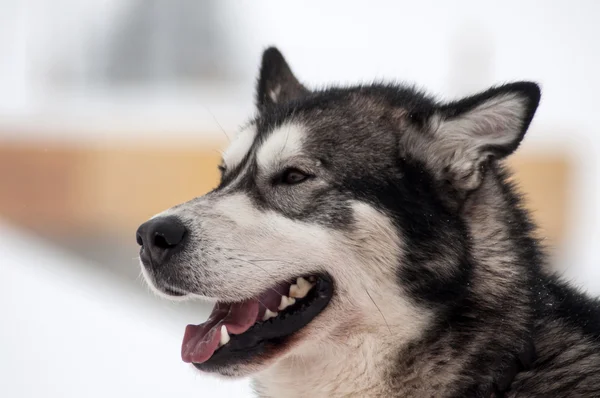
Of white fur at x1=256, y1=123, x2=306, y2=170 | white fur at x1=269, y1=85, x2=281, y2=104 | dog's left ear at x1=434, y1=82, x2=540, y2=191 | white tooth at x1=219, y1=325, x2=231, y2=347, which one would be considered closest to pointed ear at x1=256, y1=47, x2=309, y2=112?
white fur at x1=269, y1=85, x2=281, y2=104

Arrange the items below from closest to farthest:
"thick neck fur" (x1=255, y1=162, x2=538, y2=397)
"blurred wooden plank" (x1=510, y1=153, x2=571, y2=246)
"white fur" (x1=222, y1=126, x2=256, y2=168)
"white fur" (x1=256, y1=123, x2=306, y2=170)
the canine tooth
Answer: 1. "thick neck fur" (x1=255, y1=162, x2=538, y2=397)
2. the canine tooth
3. "white fur" (x1=256, y1=123, x2=306, y2=170)
4. "white fur" (x1=222, y1=126, x2=256, y2=168)
5. "blurred wooden plank" (x1=510, y1=153, x2=571, y2=246)

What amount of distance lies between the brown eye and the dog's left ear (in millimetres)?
418

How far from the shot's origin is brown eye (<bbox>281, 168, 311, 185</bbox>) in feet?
8.65

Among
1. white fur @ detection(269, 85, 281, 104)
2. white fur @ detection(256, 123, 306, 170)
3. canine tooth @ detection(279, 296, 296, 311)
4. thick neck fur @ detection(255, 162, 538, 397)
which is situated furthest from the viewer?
white fur @ detection(269, 85, 281, 104)

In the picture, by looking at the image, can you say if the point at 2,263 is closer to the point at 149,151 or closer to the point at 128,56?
the point at 149,151

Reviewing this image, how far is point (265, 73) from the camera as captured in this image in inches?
135

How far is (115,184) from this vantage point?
889cm

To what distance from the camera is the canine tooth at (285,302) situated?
8.34 ft

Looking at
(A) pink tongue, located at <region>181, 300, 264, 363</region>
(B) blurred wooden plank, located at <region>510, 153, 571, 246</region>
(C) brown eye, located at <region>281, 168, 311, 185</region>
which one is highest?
(C) brown eye, located at <region>281, 168, 311, 185</region>

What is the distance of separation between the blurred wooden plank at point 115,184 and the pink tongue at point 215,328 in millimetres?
5916

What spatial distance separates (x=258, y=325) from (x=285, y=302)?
11 centimetres

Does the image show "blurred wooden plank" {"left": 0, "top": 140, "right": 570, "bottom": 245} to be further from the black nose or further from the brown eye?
the black nose

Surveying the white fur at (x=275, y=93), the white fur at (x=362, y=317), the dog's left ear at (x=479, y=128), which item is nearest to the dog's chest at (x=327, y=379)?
the white fur at (x=362, y=317)

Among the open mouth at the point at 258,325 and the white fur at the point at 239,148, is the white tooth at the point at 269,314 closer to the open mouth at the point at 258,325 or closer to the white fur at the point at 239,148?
the open mouth at the point at 258,325
